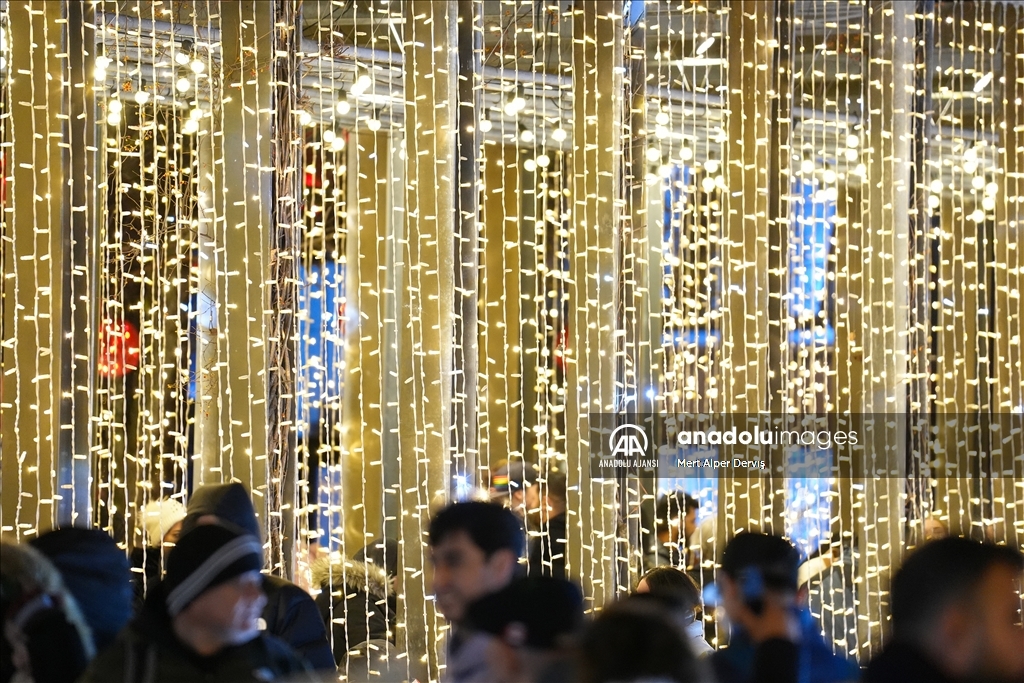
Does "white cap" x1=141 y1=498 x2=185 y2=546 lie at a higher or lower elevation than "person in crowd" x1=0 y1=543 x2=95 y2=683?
lower

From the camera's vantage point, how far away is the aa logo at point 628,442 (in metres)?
5.62

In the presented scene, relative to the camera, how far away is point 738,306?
19.3 ft

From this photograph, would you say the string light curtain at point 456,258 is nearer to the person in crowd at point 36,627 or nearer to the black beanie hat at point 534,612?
the person in crowd at point 36,627

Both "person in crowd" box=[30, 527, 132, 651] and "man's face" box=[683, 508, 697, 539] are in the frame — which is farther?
"man's face" box=[683, 508, 697, 539]

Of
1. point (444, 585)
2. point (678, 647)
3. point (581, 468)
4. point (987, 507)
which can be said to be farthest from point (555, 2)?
point (678, 647)

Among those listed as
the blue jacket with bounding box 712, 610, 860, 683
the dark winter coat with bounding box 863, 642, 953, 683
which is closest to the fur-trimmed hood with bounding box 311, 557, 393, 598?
the blue jacket with bounding box 712, 610, 860, 683

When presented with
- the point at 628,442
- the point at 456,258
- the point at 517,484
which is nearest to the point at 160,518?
the point at 517,484

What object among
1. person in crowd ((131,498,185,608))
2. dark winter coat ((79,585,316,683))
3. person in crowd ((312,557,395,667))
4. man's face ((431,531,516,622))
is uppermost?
man's face ((431,531,516,622))

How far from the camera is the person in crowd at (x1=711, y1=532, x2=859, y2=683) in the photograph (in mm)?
2424

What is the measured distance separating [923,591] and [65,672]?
67.1 inches

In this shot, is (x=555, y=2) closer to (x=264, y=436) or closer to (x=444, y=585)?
(x=264, y=436)

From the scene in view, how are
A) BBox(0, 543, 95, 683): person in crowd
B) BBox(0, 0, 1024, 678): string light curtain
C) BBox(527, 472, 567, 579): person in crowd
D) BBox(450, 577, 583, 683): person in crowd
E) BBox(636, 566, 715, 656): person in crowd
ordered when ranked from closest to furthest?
BBox(450, 577, 583, 683): person in crowd, BBox(0, 543, 95, 683): person in crowd, BBox(636, 566, 715, 656): person in crowd, BBox(0, 0, 1024, 678): string light curtain, BBox(527, 472, 567, 579): person in crowd

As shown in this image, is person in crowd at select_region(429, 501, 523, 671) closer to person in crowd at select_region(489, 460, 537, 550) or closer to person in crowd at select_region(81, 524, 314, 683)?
person in crowd at select_region(81, 524, 314, 683)

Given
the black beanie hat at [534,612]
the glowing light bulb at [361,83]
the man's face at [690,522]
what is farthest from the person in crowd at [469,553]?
the man's face at [690,522]
